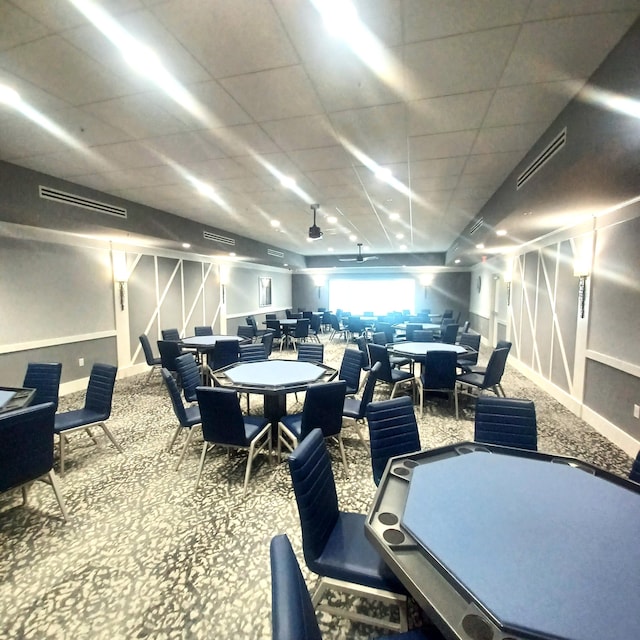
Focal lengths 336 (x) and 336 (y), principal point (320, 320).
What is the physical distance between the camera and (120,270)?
612cm

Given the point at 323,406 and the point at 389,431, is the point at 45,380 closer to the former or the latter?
the point at 323,406

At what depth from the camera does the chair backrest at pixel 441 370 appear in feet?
13.6

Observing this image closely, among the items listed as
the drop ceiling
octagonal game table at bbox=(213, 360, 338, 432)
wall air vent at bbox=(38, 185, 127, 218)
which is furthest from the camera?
wall air vent at bbox=(38, 185, 127, 218)

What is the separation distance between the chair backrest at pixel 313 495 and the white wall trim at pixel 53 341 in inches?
195

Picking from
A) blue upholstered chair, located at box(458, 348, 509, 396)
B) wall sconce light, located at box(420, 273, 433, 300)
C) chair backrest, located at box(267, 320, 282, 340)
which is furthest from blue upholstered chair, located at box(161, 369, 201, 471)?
wall sconce light, located at box(420, 273, 433, 300)

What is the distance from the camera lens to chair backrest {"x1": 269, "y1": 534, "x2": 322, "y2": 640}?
71cm

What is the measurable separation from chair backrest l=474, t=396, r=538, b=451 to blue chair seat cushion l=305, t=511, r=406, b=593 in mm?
1130

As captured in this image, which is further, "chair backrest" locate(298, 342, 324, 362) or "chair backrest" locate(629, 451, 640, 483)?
"chair backrest" locate(298, 342, 324, 362)

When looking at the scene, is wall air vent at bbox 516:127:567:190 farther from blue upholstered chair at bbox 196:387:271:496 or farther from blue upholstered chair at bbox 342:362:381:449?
blue upholstered chair at bbox 196:387:271:496

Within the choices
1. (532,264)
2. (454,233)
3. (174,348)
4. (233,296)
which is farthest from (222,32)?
(233,296)

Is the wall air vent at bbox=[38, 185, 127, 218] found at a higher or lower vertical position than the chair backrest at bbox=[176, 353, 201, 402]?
higher

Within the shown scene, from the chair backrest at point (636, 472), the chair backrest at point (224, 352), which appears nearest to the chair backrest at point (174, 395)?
the chair backrest at point (224, 352)

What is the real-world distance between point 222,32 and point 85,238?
504cm

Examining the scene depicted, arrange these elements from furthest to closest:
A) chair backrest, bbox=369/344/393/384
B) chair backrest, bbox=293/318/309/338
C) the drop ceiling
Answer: chair backrest, bbox=293/318/309/338 < chair backrest, bbox=369/344/393/384 < the drop ceiling
